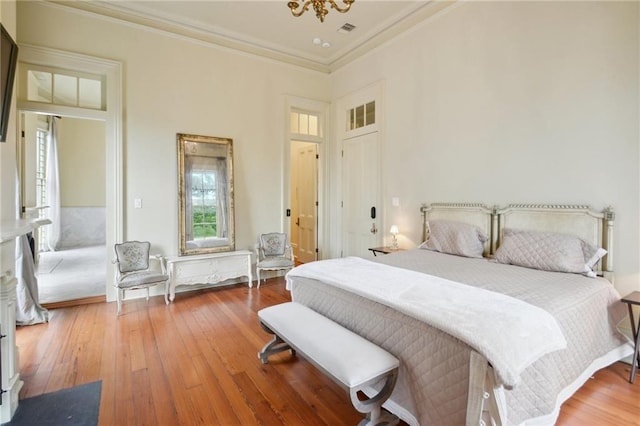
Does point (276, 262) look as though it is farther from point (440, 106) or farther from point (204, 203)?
point (440, 106)

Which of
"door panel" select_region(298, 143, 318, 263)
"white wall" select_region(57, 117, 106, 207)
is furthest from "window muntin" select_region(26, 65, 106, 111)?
"white wall" select_region(57, 117, 106, 207)

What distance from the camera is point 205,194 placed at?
14.7ft

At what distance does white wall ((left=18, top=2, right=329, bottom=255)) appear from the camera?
12.3ft

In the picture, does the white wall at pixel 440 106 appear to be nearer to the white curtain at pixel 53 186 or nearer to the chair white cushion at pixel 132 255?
the chair white cushion at pixel 132 255

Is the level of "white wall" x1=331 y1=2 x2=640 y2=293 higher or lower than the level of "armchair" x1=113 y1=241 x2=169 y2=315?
higher

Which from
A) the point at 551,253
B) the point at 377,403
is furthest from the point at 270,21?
the point at 377,403

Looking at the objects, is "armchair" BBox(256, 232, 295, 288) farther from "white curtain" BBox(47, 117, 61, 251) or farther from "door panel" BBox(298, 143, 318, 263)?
"white curtain" BBox(47, 117, 61, 251)

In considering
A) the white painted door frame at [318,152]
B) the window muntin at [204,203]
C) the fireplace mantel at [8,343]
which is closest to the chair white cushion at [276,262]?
the white painted door frame at [318,152]

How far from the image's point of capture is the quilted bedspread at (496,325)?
57.7 inches

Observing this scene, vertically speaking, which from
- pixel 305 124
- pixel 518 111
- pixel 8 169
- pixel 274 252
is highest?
pixel 305 124

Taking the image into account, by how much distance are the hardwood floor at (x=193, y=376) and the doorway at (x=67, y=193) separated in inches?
85.4

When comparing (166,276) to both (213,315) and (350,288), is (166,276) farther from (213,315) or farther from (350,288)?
(350,288)

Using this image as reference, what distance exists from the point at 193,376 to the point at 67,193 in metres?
7.49

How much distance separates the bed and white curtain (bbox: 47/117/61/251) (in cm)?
704
